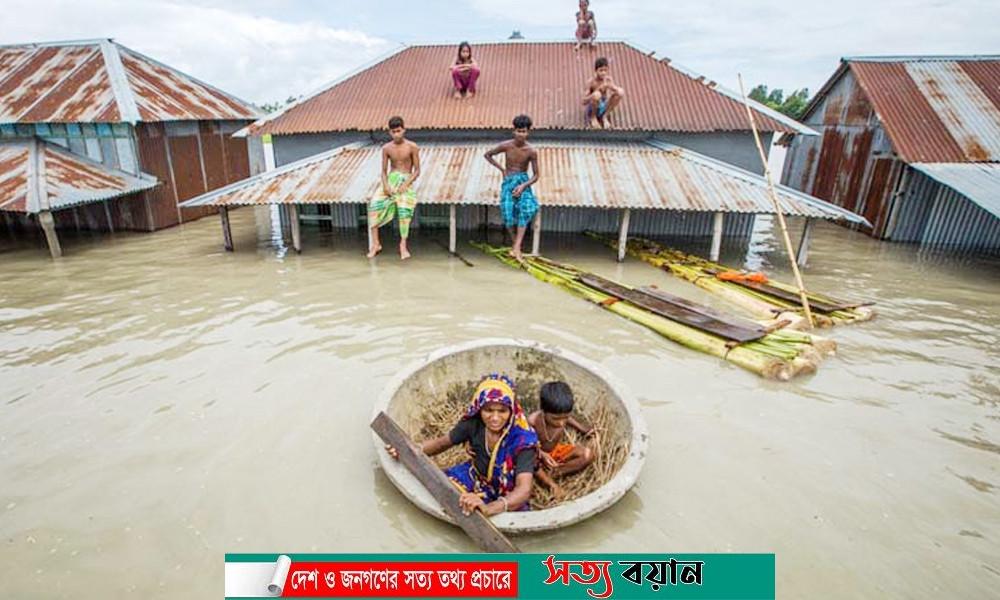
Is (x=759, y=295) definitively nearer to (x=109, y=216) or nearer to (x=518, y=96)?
(x=518, y=96)

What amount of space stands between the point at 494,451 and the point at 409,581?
36.3 inches

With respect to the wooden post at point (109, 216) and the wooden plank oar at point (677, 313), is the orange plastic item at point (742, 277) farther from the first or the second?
the wooden post at point (109, 216)

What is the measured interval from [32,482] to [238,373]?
75.8 inches

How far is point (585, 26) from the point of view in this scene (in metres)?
13.3

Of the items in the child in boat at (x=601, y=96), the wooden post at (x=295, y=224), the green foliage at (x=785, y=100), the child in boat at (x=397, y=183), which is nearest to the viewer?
the child in boat at (x=397, y=183)

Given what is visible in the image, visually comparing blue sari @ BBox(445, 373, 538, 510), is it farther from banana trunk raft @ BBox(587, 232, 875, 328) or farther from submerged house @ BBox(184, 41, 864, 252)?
submerged house @ BBox(184, 41, 864, 252)

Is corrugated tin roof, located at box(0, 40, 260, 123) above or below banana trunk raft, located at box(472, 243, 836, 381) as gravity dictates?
above

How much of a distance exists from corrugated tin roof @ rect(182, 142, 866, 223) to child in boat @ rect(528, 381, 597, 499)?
20.3 feet

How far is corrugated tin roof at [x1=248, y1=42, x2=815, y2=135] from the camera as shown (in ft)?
37.4

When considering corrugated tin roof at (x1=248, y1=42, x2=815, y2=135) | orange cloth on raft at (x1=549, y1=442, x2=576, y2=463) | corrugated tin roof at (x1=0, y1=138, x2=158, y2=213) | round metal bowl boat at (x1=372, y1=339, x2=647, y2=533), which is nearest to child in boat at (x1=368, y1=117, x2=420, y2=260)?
corrugated tin roof at (x1=248, y1=42, x2=815, y2=135)

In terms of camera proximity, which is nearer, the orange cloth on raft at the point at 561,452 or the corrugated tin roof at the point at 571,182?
the orange cloth on raft at the point at 561,452

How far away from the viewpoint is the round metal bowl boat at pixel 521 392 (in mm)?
3105

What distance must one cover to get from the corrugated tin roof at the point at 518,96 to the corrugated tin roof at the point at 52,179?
11.4ft

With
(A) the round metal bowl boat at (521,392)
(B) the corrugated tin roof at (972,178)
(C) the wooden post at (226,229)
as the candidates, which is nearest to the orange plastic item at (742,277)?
(A) the round metal bowl boat at (521,392)
